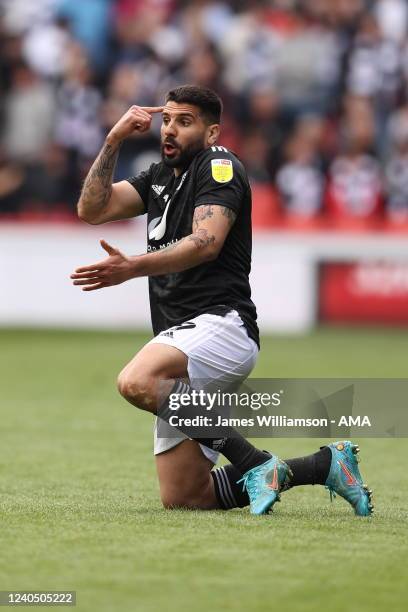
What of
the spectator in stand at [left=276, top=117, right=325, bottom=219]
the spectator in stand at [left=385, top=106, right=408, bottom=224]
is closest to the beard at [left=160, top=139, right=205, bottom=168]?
the spectator in stand at [left=276, top=117, right=325, bottom=219]

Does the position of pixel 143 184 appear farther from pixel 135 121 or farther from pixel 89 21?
pixel 89 21

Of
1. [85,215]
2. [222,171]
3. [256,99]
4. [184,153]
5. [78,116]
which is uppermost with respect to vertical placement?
[256,99]

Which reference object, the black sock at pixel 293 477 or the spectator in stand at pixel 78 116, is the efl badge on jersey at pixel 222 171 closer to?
the black sock at pixel 293 477

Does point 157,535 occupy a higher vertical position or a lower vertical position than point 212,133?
lower

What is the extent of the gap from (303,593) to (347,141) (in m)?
13.6

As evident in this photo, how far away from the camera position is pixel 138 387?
5.96 m

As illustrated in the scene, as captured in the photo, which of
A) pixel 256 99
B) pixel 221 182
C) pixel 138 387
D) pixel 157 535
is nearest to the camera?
pixel 157 535

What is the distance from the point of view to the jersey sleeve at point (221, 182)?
20.3 ft

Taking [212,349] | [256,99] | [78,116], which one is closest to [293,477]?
[212,349]

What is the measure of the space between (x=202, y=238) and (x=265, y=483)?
3.71ft

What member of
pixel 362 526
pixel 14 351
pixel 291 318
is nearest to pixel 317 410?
pixel 362 526

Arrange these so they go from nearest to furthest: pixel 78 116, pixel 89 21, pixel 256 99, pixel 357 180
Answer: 1. pixel 357 180
2. pixel 256 99
3. pixel 78 116
4. pixel 89 21

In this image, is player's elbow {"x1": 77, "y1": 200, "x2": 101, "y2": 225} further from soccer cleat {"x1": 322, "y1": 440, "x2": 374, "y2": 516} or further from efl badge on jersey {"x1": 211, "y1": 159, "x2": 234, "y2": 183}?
soccer cleat {"x1": 322, "y1": 440, "x2": 374, "y2": 516}

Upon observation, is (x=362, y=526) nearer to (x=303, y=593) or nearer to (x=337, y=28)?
(x=303, y=593)
